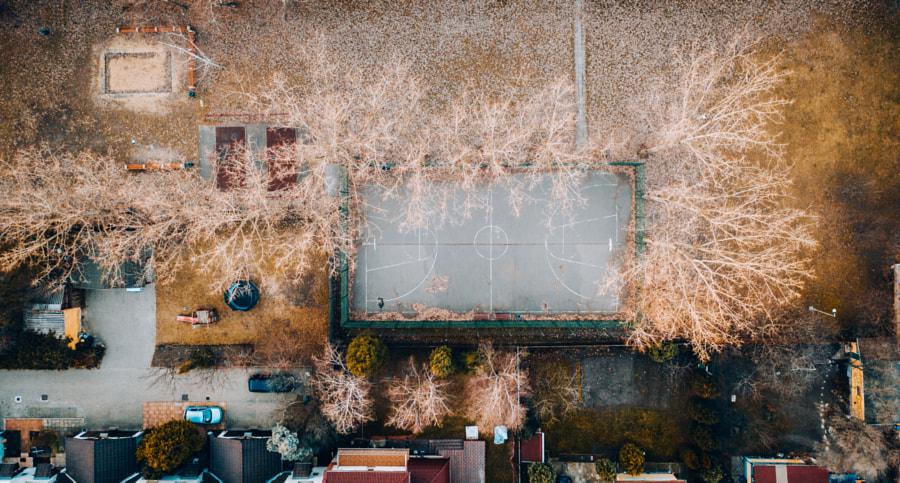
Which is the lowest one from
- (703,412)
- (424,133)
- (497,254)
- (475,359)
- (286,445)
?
(286,445)

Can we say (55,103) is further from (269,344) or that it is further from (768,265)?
(768,265)

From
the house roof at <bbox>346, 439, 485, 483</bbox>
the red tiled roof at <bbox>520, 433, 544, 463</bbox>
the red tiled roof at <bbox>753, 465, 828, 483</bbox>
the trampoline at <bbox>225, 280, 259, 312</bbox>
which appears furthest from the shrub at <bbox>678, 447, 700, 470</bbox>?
the trampoline at <bbox>225, 280, 259, 312</bbox>

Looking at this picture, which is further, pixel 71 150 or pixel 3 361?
pixel 71 150

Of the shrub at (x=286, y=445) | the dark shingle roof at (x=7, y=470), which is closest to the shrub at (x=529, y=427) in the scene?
the shrub at (x=286, y=445)

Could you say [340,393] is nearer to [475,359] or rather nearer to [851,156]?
[475,359]

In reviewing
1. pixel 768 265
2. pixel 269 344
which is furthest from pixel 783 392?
pixel 269 344

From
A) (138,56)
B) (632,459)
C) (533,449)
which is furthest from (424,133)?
(632,459)

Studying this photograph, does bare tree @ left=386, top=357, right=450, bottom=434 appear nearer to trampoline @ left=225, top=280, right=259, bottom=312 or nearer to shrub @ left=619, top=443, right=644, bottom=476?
trampoline @ left=225, top=280, right=259, bottom=312
